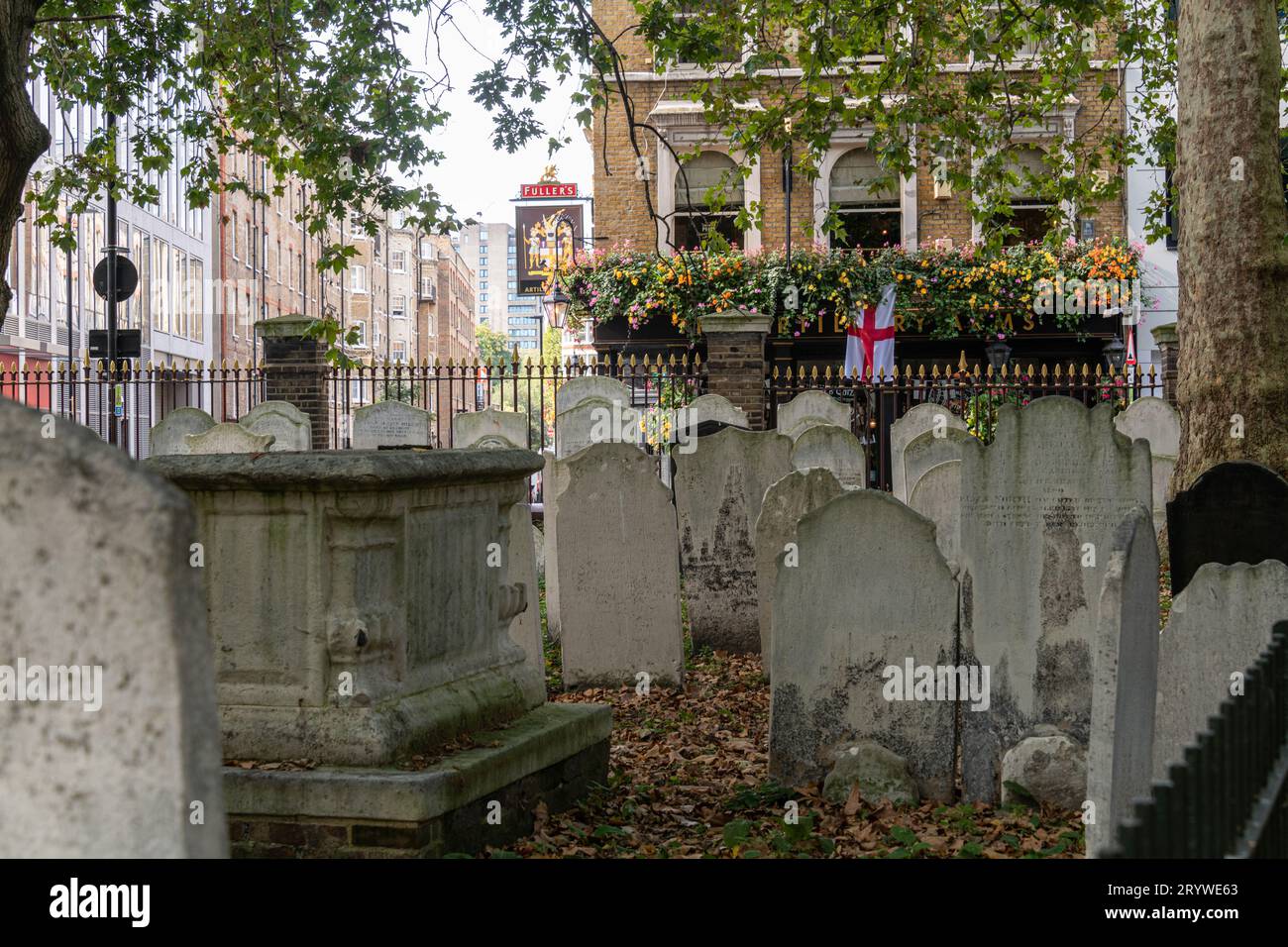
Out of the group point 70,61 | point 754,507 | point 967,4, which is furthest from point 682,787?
point 967,4

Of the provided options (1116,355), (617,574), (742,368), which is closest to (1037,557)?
(617,574)

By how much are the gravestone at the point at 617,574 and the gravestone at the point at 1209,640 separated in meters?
3.83

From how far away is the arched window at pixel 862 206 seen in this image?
85.3 feet

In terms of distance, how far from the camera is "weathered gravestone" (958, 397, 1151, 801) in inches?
251

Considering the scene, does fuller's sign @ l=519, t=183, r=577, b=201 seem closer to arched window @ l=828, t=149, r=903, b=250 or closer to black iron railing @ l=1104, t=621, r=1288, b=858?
arched window @ l=828, t=149, r=903, b=250

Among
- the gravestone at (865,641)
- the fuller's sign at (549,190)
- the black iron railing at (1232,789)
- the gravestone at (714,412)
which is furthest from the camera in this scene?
the fuller's sign at (549,190)

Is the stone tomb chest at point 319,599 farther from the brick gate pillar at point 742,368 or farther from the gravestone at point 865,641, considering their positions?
the brick gate pillar at point 742,368

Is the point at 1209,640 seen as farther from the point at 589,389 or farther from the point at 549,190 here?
the point at 549,190

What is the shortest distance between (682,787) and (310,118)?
286 inches

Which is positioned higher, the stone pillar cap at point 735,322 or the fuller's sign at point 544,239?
the fuller's sign at point 544,239

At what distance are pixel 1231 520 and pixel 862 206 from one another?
1862 cm

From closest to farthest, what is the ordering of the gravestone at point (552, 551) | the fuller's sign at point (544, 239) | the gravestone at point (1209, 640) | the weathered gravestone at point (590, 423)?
1. the gravestone at point (1209, 640)
2. the gravestone at point (552, 551)
3. the weathered gravestone at point (590, 423)
4. the fuller's sign at point (544, 239)

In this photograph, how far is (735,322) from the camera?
19.1m

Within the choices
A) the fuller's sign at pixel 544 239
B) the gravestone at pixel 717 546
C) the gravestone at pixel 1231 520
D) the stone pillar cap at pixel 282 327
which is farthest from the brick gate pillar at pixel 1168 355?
the stone pillar cap at pixel 282 327
